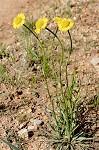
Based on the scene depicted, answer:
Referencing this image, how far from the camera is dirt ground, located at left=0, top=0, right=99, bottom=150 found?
2.52 m

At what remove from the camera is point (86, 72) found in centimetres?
291

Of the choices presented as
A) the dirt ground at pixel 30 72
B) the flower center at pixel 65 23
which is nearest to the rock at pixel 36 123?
the dirt ground at pixel 30 72

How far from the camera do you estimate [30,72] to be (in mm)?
2979

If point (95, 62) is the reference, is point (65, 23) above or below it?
below

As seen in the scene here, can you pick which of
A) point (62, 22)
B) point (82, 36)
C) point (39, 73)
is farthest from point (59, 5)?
point (62, 22)

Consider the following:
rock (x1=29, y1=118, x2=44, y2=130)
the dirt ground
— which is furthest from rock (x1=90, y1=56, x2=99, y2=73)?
rock (x1=29, y1=118, x2=44, y2=130)

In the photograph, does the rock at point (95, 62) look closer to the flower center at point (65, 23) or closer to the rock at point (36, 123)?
the rock at point (36, 123)

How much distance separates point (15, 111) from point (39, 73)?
0.48m

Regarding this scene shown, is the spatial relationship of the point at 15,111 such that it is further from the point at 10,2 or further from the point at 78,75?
the point at 10,2

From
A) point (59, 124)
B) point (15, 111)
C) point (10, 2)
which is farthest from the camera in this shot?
point (10, 2)

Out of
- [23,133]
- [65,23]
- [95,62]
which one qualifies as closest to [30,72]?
[95,62]

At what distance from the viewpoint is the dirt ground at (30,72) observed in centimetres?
252

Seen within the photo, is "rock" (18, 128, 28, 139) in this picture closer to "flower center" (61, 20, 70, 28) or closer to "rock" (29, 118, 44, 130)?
"rock" (29, 118, 44, 130)

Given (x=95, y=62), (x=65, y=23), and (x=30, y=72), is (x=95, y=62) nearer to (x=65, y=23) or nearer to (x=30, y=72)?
(x=30, y=72)
